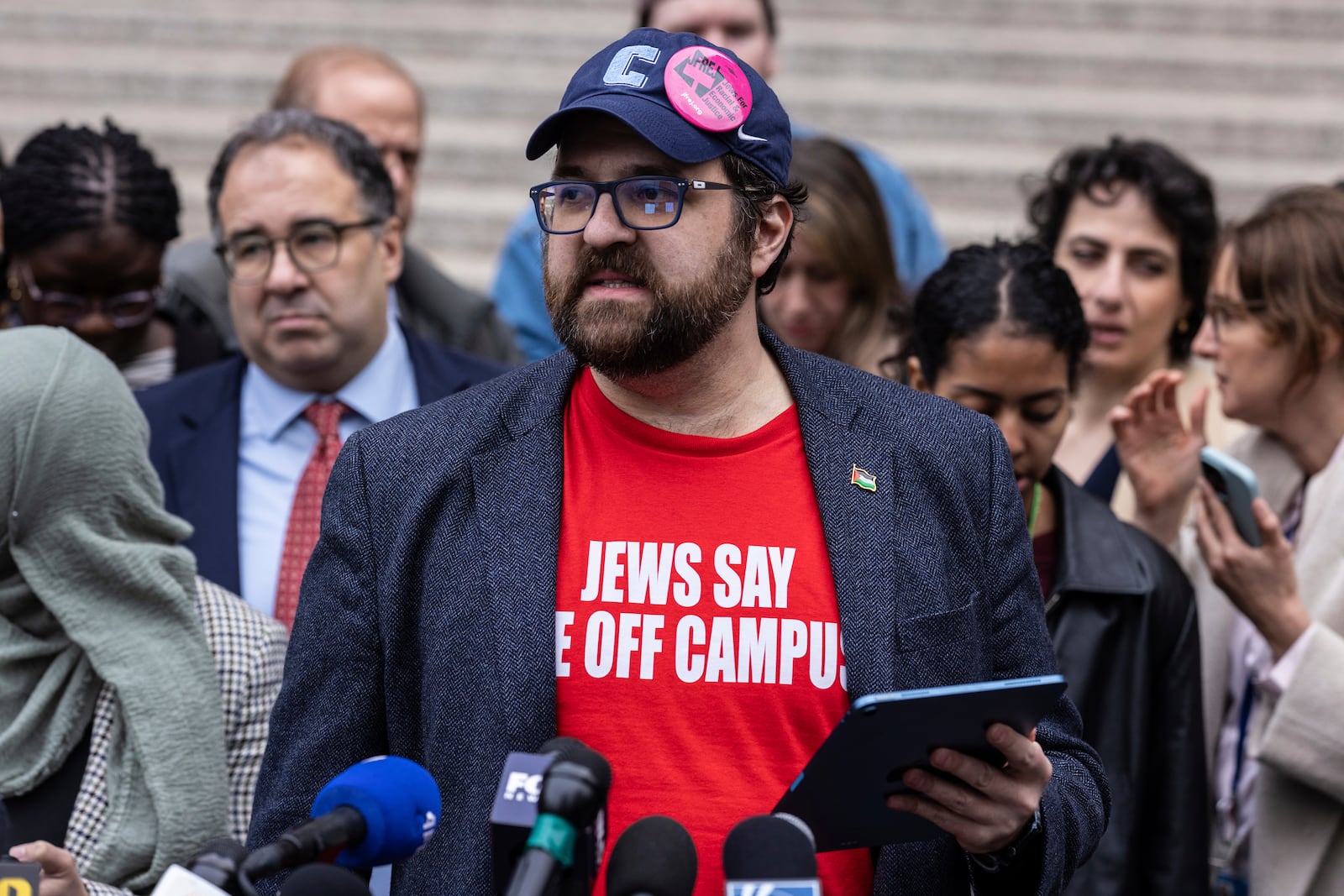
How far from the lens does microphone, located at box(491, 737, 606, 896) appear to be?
182 cm

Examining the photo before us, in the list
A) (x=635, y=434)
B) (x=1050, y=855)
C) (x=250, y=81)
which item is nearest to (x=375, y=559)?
(x=635, y=434)

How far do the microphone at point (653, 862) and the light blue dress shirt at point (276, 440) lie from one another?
85.3 inches

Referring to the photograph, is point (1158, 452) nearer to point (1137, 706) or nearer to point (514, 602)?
point (1137, 706)

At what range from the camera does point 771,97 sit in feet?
9.09

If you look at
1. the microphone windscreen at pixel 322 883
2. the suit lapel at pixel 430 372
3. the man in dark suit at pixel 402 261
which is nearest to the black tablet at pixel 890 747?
the microphone windscreen at pixel 322 883

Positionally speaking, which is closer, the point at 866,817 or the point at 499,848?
the point at 499,848

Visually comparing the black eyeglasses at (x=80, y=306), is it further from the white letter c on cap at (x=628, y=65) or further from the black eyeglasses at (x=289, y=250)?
the white letter c on cap at (x=628, y=65)

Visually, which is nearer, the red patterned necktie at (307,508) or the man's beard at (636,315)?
the man's beard at (636,315)

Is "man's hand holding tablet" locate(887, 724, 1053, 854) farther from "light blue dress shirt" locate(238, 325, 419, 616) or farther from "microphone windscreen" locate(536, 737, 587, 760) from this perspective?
"light blue dress shirt" locate(238, 325, 419, 616)

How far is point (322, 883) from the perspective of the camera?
1790 mm

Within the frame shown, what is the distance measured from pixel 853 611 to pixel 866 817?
37 centimetres

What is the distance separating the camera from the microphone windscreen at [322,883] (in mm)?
1784

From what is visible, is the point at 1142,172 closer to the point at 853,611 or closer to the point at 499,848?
the point at 853,611

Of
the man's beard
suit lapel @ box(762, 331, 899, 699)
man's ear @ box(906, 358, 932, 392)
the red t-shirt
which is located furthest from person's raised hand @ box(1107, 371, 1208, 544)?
the man's beard
